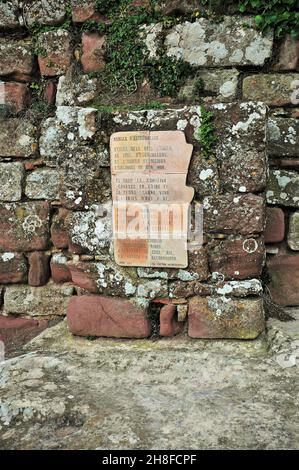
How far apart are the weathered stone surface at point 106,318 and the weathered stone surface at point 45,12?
7.41 ft

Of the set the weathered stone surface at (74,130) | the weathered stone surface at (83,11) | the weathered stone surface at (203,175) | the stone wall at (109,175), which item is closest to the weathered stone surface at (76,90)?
the stone wall at (109,175)

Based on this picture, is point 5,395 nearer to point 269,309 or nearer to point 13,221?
point 13,221

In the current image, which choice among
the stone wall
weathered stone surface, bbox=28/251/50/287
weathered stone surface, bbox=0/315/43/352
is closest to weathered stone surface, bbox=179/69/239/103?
the stone wall

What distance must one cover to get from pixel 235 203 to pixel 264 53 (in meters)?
1.26

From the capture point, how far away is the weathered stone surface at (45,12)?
3.61m

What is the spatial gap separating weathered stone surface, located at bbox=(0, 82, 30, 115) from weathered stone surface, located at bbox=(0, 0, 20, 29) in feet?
1.54

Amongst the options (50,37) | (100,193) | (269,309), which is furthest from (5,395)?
(50,37)

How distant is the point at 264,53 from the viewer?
332 centimetres

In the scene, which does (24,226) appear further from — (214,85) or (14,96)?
(214,85)

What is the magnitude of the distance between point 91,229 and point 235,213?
3.24 ft

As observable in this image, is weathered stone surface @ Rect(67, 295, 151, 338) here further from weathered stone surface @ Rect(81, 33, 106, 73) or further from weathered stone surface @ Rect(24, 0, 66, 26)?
→ weathered stone surface @ Rect(24, 0, 66, 26)

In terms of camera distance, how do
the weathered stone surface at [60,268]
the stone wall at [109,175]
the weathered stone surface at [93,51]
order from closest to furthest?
the stone wall at [109,175]
the weathered stone surface at [93,51]
the weathered stone surface at [60,268]

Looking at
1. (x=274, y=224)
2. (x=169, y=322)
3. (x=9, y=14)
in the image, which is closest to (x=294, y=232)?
(x=274, y=224)

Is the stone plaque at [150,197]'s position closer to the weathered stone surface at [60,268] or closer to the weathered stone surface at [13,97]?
the weathered stone surface at [60,268]
